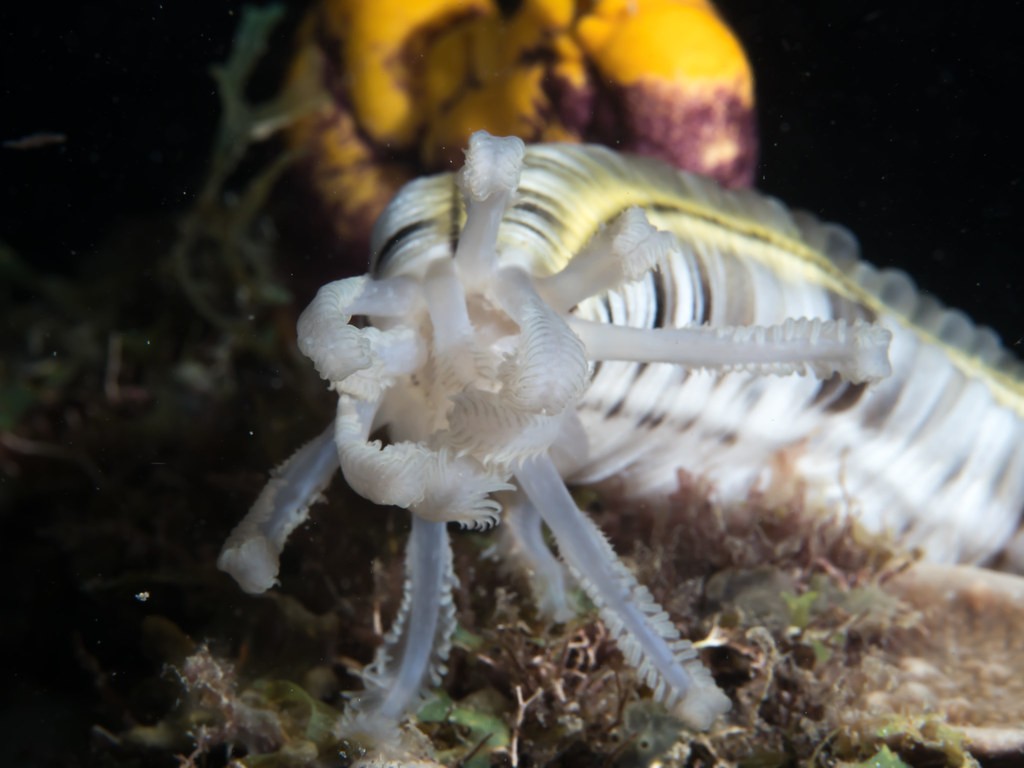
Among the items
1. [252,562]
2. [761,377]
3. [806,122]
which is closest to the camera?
[252,562]

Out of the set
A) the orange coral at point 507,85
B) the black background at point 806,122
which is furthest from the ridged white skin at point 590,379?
the black background at point 806,122

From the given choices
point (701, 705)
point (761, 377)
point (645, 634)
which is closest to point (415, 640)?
point (645, 634)

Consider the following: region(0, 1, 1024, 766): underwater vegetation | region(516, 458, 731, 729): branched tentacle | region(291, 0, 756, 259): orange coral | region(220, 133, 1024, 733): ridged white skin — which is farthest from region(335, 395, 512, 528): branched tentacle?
region(291, 0, 756, 259): orange coral

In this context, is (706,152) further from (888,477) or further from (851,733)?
(851,733)

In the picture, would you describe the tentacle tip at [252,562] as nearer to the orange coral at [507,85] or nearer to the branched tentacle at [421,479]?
the branched tentacle at [421,479]

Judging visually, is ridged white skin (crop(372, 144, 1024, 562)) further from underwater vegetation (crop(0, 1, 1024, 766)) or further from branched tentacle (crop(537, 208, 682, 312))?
underwater vegetation (crop(0, 1, 1024, 766))

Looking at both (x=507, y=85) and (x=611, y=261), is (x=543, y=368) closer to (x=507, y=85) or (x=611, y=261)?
(x=611, y=261)
